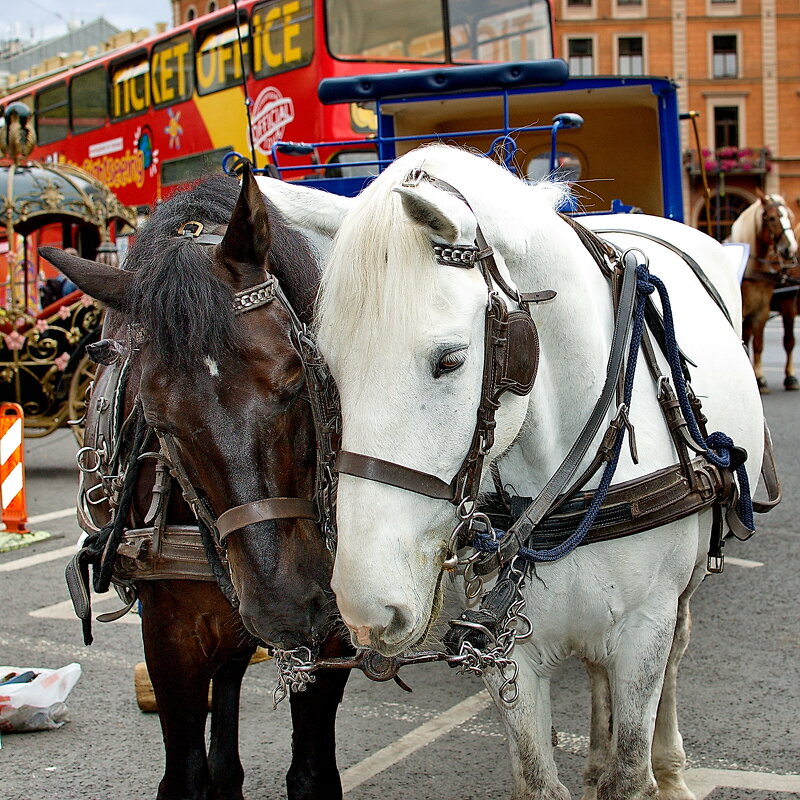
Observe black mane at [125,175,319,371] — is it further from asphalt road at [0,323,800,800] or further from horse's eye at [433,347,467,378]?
asphalt road at [0,323,800,800]

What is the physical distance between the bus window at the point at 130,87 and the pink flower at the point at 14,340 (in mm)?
4327

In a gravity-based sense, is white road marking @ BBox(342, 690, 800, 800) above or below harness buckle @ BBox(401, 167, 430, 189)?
below

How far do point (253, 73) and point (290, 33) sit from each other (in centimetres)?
73

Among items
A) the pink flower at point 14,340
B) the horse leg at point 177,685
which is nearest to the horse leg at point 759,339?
the pink flower at point 14,340

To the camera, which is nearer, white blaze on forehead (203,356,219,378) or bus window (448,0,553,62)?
white blaze on forehead (203,356,219,378)

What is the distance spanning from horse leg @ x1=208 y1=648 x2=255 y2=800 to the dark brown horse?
0.26 ft

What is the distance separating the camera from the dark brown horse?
2.14 meters

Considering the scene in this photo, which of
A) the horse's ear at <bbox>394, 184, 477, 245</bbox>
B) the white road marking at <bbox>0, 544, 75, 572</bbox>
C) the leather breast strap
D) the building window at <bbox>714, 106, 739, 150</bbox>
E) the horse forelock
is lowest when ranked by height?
the white road marking at <bbox>0, 544, 75, 572</bbox>

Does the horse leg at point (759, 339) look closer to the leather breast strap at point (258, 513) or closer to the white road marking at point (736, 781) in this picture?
the white road marking at point (736, 781)

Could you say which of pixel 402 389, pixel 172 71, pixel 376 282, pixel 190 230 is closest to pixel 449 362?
pixel 402 389

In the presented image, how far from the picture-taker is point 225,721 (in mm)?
2941

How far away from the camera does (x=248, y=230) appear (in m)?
2.27

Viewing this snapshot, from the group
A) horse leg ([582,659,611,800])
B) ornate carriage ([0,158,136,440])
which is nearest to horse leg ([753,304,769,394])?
ornate carriage ([0,158,136,440])

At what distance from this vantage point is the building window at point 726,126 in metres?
44.9
